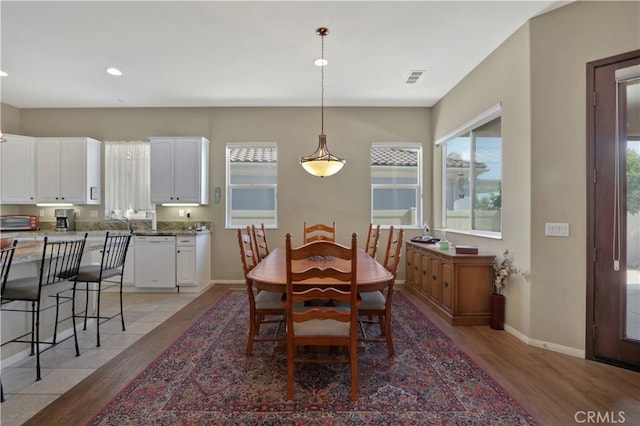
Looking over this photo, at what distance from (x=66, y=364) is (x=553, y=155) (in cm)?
469

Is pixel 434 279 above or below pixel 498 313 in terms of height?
above

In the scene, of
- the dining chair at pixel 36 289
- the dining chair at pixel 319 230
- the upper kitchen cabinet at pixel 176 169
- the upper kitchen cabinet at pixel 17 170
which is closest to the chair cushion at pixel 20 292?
the dining chair at pixel 36 289

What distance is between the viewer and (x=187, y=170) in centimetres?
487

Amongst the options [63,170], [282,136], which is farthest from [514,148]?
[63,170]

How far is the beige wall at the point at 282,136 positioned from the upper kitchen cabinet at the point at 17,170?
0.42 m

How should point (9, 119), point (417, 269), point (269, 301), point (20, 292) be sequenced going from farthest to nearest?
1. point (9, 119)
2. point (417, 269)
3. point (269, 301)
4. point (20, 292)

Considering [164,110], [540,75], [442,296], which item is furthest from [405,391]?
[164,110]

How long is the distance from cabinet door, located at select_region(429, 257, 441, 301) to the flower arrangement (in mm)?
634

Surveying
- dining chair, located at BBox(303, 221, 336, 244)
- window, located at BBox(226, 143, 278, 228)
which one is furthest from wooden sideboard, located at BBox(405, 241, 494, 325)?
window, located at BBox(226, 143, 278, 228)

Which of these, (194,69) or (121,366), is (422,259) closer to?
(121,366)

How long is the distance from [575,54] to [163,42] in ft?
13.4

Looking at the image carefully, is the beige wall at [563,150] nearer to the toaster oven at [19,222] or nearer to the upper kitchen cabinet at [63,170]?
the upper kitchen cabinet at [63,170]

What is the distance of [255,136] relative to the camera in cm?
519

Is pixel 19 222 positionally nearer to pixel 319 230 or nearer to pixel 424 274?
pixel 319 230
